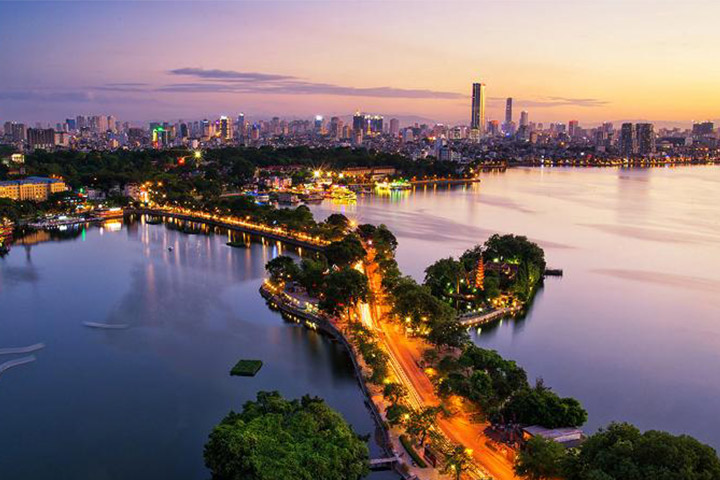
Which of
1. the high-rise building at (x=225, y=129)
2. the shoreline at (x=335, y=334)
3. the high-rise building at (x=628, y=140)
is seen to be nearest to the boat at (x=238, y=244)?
the shoreline at (x=335, y=334)

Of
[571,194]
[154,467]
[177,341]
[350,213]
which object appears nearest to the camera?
[154,467]

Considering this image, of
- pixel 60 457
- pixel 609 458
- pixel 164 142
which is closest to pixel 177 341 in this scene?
pixel 60 457

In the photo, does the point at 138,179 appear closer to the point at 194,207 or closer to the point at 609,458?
the point at 194,207

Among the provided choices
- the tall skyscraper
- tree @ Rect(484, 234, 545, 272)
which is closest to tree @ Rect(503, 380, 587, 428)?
tree @ Rect(484, 234, 545, 272)

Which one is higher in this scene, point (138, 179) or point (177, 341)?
point (138, 179)

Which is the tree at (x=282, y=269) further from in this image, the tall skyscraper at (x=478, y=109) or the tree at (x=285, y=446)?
the tall skyscraper at (x=478, y=109)

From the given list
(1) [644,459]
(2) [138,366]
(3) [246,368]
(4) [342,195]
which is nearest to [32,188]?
(4) [342,195]

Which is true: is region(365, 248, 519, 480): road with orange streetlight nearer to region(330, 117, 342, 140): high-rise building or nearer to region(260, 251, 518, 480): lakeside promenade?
region(260, 251, 518, 480): lakeside promenade
